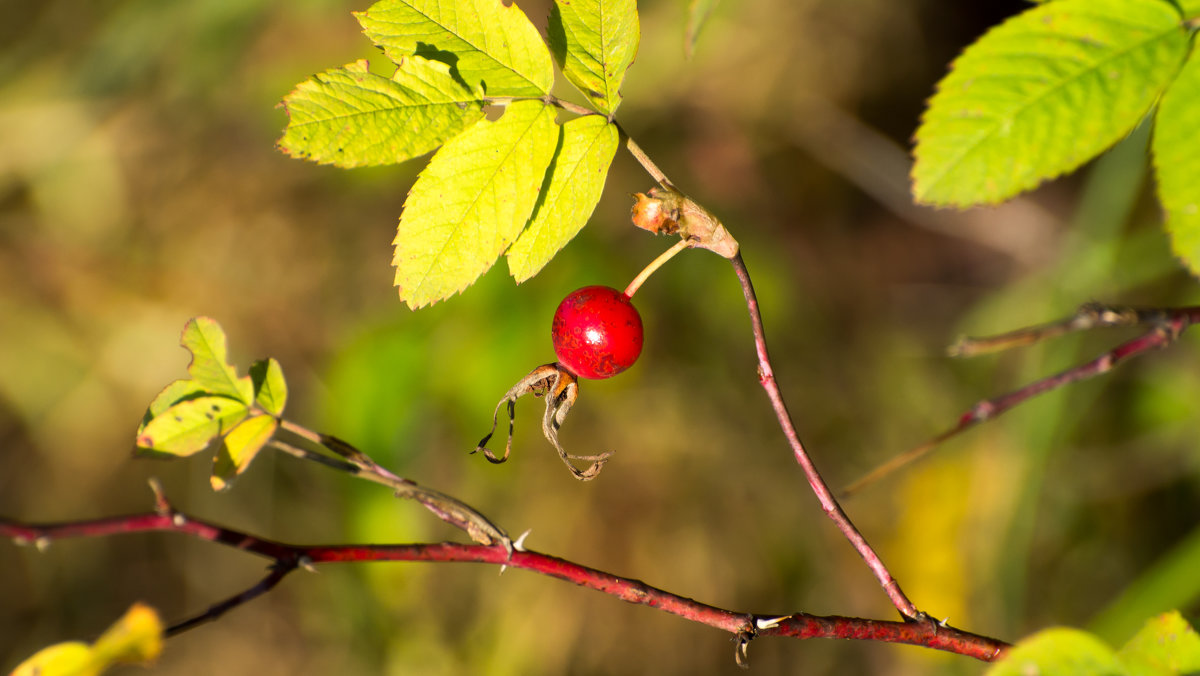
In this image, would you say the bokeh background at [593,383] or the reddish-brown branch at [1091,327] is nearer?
the reddish-brown branch at [1091,327]

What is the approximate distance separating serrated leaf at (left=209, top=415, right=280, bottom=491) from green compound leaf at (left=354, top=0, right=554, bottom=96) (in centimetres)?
68

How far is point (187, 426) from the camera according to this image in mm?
1347

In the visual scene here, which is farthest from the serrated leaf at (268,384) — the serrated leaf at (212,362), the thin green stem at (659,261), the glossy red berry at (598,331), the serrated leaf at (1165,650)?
the serrated leaf at (1165,650)

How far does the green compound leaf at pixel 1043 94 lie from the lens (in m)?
1.17

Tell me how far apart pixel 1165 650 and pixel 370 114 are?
4.54ft

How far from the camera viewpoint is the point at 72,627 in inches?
158

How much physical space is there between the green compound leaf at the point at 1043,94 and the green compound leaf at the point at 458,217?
2.14 feet

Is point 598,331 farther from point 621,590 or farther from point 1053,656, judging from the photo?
point 1053,656

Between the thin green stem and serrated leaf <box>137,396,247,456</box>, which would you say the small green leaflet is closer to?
the thin green stem

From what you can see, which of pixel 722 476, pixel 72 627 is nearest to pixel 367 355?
pixel 722 476

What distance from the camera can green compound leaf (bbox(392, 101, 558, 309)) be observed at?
1272mm

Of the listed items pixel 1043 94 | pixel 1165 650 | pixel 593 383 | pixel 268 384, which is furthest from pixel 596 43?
pixel 593 383

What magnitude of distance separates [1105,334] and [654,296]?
6.73 feet

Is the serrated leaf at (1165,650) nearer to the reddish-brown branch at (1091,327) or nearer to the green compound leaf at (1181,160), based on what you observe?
the reddish-brown branch at (1091,327)
